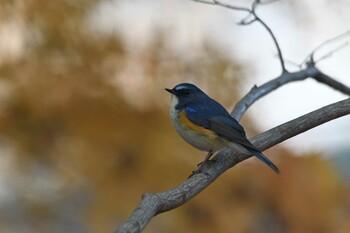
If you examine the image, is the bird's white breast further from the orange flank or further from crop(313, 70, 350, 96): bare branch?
crop(313, 70, 350, 96): bare branch

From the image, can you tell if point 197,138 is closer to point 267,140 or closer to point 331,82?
point 267,140

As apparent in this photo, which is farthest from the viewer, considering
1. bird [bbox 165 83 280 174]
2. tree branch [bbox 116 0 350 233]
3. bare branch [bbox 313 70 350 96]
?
bare branch [bbox 313 70 350 96]

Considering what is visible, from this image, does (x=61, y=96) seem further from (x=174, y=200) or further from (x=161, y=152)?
(x=174, y=200)

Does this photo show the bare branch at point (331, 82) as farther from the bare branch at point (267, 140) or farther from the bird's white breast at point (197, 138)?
the bird's white breast at point (197, 138)

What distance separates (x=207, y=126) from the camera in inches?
111

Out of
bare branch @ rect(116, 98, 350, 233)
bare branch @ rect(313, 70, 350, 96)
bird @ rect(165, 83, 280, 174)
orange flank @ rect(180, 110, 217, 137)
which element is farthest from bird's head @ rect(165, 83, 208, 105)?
bare branch @ rect(313, 70, 350, 96)

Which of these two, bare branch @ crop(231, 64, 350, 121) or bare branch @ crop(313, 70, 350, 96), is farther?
bare branch @ crop(313, 70, 350, 96)

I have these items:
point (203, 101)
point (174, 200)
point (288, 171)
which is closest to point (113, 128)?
point (288, 171)

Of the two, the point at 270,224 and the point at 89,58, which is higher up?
the point at 89,58

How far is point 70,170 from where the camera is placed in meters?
4.26

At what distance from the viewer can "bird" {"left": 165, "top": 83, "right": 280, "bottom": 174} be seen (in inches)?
107

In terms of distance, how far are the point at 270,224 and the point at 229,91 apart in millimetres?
694

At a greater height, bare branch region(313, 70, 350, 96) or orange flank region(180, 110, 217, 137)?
bare branch region(313, 70, 350, 96)

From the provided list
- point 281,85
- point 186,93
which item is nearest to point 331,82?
point 281,85
